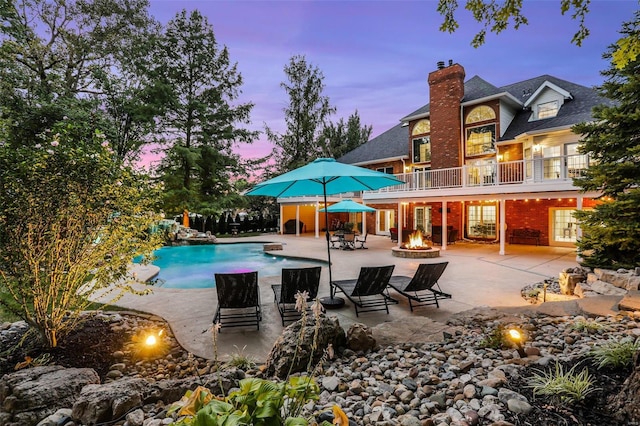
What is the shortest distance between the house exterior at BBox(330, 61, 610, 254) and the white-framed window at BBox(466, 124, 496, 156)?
0.05 metres

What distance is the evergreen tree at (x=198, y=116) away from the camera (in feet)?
70.9

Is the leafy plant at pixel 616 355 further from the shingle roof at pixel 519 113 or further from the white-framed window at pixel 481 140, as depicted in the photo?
the white-framed window at pixel 481 140

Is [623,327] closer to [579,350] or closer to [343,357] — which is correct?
[579,350]

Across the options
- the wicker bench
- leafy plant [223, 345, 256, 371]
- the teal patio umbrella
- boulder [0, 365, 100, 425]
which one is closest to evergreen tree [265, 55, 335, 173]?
the wicker bench

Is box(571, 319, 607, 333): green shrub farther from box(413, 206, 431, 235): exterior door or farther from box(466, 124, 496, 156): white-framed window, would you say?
box(413, 206, 431, 235): exterior door

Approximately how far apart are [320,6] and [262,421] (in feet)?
42.1

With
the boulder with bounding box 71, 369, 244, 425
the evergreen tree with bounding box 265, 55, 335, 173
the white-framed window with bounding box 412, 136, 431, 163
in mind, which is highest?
the evergreen tree with bounding box 265, 55, 335, 173

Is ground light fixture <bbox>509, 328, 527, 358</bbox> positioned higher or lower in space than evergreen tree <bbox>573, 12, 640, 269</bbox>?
lower

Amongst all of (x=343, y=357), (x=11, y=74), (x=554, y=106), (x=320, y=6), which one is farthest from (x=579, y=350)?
(x=11, y=74)

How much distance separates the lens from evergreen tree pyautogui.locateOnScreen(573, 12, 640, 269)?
242 inches

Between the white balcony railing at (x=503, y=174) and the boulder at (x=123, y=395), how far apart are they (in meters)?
9.52

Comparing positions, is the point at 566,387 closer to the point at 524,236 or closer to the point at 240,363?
the point at 240,363

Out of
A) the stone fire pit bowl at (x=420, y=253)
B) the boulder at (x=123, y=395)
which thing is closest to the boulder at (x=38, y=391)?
the boulder at (x=123, y=395)

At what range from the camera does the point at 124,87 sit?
69.4 feet
